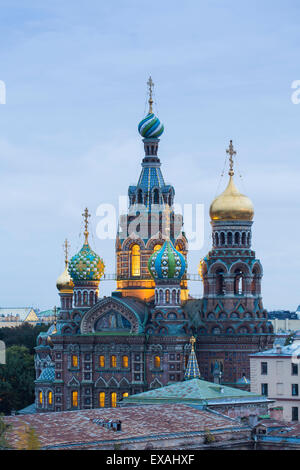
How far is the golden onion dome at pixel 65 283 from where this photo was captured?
77500 mm

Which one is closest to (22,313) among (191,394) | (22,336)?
(22,336)

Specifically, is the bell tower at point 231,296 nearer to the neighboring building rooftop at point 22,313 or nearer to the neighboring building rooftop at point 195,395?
the neighboring building rooftop at point 195,395

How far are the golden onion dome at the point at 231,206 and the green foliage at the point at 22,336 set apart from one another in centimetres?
2814

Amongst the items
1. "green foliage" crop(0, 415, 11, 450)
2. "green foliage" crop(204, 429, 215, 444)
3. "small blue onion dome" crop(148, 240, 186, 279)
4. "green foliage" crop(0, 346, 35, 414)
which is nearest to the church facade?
"small blue onion dome" crop(148, 240, 186, 279)

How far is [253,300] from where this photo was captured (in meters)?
70.6

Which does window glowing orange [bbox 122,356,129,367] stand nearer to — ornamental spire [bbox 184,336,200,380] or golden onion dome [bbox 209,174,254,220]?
ornamental spire [bbox 184,336,200,380]

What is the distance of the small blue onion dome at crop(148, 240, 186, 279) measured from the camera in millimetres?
69000

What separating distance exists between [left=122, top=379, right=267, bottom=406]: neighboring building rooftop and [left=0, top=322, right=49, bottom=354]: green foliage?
41.0 metres

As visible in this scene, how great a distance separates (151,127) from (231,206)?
25.7ft

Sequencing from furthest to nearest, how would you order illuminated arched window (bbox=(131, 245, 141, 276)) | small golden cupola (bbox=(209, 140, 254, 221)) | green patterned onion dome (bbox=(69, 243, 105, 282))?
illuminated arched window (bbox=(131, 245, 141, 276)), green patterned onion dome (bbox=(69, 243, 105, 282)), small golden cupola (bbox=(209, 140, 254, 221))
